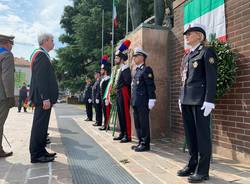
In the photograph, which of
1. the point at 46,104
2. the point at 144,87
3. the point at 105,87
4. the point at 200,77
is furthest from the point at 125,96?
the point at 200,77

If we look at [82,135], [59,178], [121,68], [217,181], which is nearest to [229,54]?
[217,181]

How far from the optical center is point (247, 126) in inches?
148

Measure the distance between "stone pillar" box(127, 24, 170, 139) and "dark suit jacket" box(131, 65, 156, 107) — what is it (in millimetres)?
1046

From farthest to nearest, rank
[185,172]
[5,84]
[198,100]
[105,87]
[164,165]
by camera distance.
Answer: [105,87]
[5,84]
[164,165]
[185,172]
[198,100]

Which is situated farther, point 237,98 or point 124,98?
point 124,98

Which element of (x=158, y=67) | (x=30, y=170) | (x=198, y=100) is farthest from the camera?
(x=158, y=67)

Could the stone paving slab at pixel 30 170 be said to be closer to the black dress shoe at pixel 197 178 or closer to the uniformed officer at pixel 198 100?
the black dress shoe at pixel 197 178

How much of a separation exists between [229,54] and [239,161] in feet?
4.93

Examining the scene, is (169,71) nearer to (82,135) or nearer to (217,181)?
(82,135)

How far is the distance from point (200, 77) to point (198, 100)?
0.27m

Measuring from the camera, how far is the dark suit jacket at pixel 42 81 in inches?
152

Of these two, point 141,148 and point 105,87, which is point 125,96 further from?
point 105,87

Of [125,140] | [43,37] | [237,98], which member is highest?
[43,37]

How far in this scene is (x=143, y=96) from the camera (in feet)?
15.4
